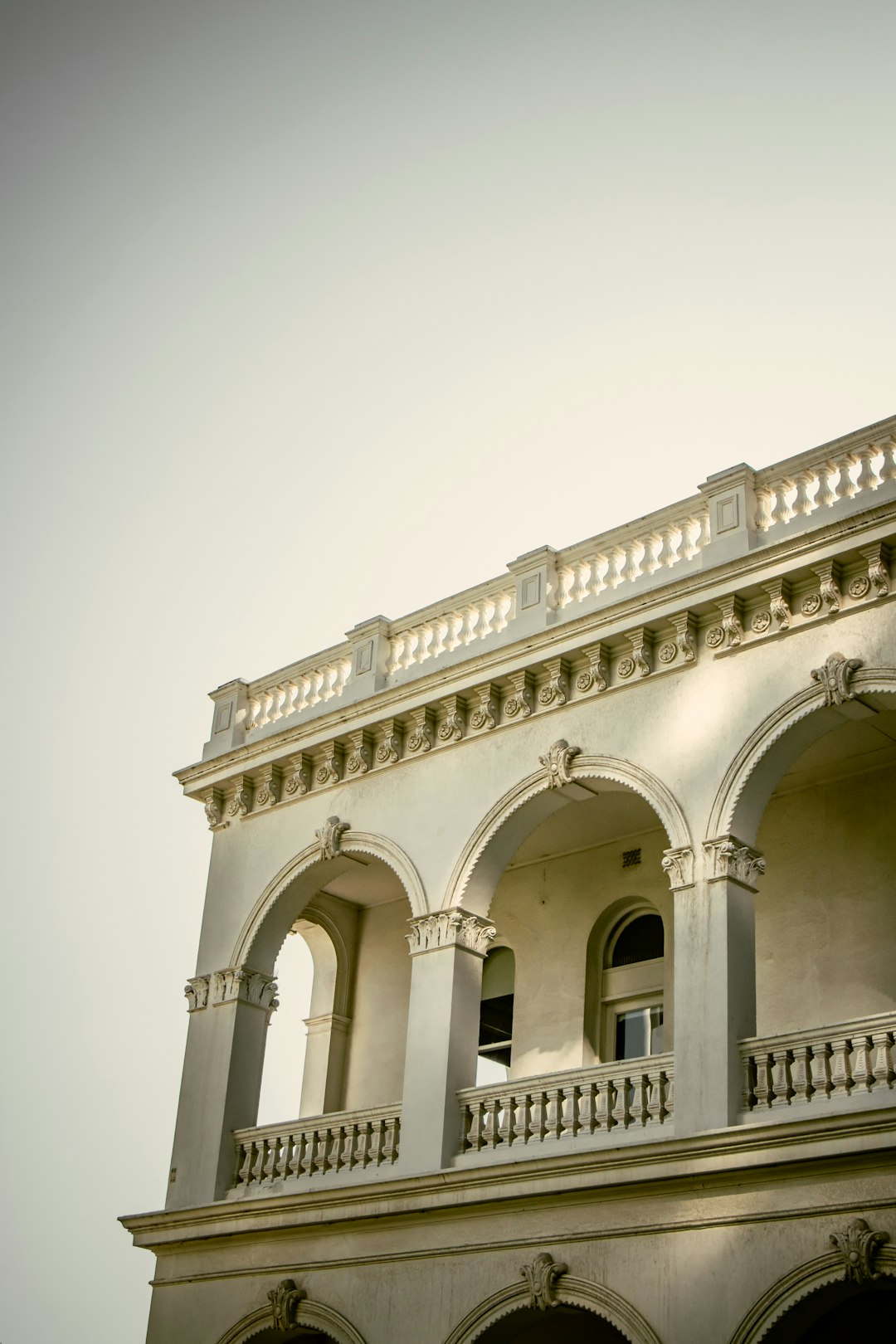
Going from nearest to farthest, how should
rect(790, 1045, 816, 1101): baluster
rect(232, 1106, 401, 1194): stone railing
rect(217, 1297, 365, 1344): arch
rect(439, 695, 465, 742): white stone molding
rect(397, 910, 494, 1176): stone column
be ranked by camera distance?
rect(790, 1045, 816, 1101): baluster → rect(217, 1297, 365, 1344): arch → rect(397, 910, 494, 1176): stone column → rect(232, 1106, 401, 1194): stone railing → rect(439, 695, 465, 742): white stone molding

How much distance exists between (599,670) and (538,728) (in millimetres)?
1001

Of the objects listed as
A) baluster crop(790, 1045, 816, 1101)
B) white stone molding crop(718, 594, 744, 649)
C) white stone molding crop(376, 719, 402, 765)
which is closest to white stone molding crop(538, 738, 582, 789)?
white stone molding crop(718, 594, 744, 649)

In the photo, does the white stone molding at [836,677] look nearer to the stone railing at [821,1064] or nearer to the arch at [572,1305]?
the stone railing at [821,1064]

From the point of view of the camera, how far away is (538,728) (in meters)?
17.1

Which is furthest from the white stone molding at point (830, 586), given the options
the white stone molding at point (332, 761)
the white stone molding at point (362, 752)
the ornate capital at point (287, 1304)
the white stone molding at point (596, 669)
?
the ornate capital at point (287, 1304)

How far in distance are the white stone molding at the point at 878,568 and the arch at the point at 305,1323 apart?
8670 mm

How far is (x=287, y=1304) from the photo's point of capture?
16625 millimetres

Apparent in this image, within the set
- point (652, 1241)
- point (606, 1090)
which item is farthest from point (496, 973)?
point (652, 1241)

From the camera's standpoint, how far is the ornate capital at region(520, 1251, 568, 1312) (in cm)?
1437

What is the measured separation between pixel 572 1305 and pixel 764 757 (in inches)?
203

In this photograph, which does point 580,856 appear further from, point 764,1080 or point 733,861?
point 764,1080

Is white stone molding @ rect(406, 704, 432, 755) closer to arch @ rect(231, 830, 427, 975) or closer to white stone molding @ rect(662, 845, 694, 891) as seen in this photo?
arch @ rect(231, 830, 427, 975)

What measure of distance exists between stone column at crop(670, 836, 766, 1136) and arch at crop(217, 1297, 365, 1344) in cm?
439

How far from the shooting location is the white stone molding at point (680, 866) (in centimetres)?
1495
